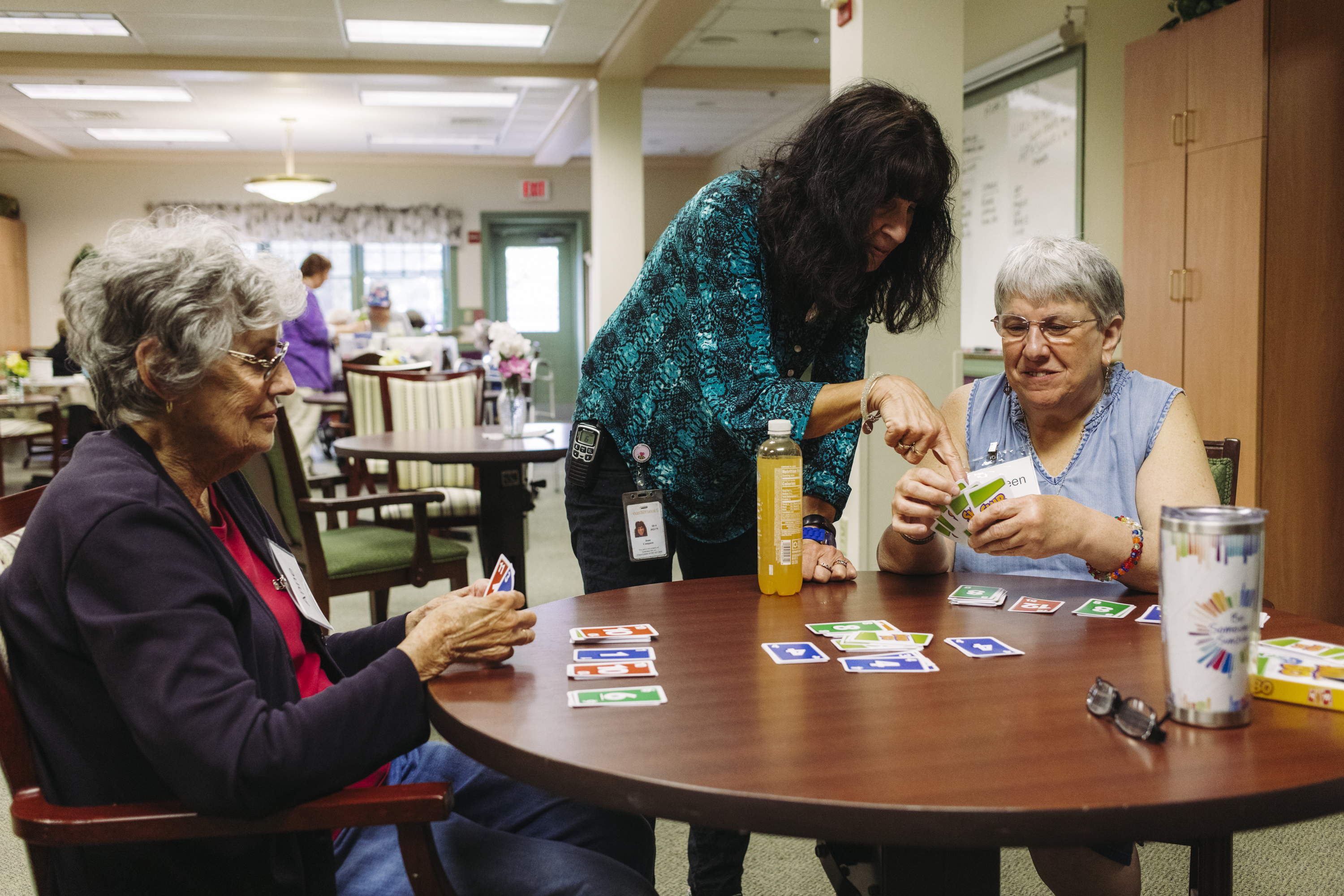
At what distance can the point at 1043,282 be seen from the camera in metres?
1.67

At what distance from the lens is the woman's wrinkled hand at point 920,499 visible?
1.42 meters

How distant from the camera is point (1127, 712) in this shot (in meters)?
0.91

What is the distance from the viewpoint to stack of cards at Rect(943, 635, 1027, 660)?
45.9 inches

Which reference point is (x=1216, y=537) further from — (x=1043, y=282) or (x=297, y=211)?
(x=297, y=211)

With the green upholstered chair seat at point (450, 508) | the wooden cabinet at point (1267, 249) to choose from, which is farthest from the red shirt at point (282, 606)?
the wooden cabinet at point (1267, 249)

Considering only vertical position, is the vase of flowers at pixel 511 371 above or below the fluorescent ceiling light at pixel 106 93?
below

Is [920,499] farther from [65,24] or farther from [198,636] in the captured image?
[65,24]

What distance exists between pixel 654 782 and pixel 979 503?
28.8 inches

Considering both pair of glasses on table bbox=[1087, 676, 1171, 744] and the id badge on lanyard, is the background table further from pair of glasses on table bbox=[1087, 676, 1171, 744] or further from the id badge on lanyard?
pair of glasses on table bbox=[1087, 676, 1171, 744]

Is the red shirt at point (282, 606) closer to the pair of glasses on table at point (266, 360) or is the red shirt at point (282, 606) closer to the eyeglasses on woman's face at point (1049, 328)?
the pair of glasses on table at point (266, 360)

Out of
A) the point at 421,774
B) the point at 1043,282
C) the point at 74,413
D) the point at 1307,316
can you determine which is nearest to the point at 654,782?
the point at 421,774

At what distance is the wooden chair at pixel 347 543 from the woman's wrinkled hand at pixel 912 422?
1817 millimetres

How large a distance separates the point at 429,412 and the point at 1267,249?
327 cm

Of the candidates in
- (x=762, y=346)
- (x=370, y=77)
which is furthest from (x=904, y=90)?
(x=370, y=77)
